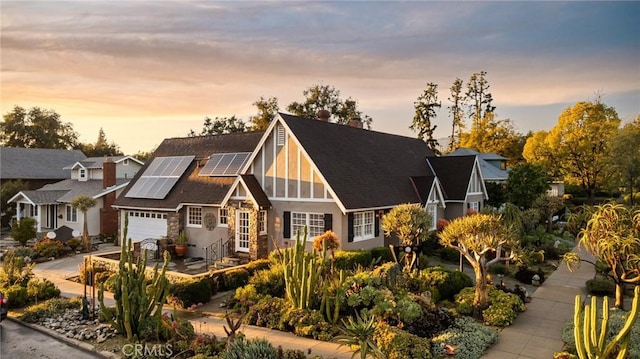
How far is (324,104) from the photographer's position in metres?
48.2

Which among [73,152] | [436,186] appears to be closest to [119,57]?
[436,186]

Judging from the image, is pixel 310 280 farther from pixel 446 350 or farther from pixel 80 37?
pixel 80 37

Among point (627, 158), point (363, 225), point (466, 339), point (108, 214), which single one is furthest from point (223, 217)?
point (627, 158)

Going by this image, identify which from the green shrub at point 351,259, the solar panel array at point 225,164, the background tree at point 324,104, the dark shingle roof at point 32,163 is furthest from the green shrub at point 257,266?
the dark shingle roof at point 32,163

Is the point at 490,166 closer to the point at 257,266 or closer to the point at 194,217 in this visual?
the point at 194,217

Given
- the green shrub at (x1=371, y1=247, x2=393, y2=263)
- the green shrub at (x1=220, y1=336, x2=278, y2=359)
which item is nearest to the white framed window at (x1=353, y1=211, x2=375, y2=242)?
the green shrub at (x1=371, y1=247, x2=393, y2=263)

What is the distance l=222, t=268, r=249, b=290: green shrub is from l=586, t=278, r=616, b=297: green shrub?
1272 cm

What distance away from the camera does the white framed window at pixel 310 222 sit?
19766 millimetres

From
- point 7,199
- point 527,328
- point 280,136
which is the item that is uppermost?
point 280,136

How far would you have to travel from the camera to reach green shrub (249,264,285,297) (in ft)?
47.5

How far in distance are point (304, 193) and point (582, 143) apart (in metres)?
34.2

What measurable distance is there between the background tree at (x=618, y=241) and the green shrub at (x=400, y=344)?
5.90 metres

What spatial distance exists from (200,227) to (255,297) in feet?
33.8

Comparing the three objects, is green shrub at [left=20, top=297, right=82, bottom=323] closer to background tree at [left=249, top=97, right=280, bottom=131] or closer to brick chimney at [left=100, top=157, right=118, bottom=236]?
brick chimney at [left=100, top=157, right=118, bottom=236]
